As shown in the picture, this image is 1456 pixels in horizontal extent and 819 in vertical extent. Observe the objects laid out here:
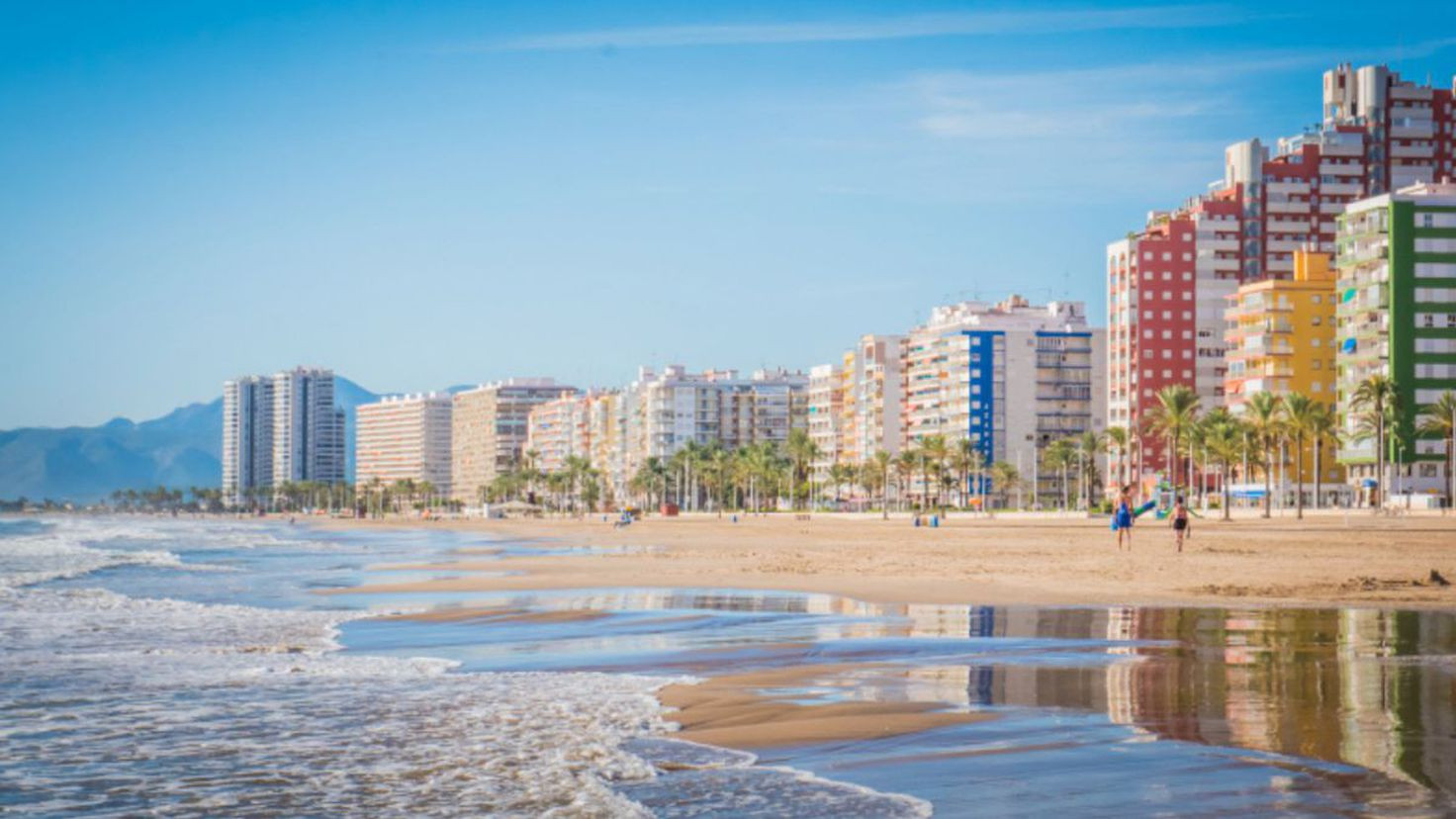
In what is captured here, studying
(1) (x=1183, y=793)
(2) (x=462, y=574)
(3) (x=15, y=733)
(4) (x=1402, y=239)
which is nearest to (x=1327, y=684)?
(1) (x=1183, y=793)

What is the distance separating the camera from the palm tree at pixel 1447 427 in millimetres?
89125

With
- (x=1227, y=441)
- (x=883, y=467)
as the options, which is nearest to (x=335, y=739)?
(x=1227, y=441)

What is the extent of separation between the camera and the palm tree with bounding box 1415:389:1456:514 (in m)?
89.1

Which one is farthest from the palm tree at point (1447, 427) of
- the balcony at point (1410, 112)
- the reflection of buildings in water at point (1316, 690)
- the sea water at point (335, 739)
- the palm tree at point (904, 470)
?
the sea water at point (335, 739)

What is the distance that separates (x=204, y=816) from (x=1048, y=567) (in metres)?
26.1

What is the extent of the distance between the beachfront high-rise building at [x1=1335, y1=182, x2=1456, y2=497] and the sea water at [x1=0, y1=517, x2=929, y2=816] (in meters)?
92.2

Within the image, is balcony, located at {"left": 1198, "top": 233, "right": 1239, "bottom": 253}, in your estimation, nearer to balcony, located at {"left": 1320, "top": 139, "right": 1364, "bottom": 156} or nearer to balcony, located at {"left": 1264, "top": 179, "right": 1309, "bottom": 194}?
balcony, located at {"left": 1264, "top": 179, "right": 1309, "bottom": 194}

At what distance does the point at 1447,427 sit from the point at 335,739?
9191 cm

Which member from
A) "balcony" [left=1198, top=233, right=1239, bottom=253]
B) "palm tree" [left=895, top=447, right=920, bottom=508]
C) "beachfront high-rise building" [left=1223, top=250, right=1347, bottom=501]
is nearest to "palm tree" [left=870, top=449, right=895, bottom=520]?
"palm tree" [left=895, top=447, right=920, bottom=508]

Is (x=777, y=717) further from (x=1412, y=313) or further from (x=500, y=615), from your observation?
(x=1412, y=313)

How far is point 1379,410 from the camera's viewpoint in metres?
90.1

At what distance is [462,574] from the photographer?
36.7 metres

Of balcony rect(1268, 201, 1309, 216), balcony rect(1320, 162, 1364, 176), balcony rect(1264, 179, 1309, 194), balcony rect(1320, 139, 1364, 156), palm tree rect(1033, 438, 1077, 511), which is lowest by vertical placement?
palm tree rect(1033, 438, 1077, 511)

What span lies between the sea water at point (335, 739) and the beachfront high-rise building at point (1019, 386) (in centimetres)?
14324
